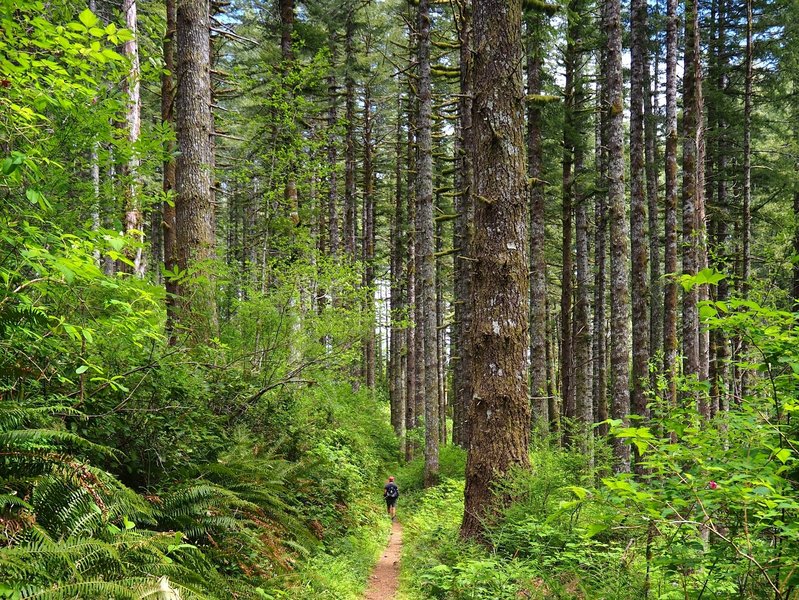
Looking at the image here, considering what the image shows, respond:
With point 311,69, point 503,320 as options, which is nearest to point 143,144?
point 503,320

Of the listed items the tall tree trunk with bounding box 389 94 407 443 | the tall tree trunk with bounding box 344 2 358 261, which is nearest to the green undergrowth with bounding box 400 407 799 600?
the tall tree trunk with bounding box 389 94 407 443

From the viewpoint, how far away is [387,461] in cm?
1955

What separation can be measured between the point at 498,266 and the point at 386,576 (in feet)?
19.9

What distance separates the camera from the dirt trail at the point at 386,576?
7.47m

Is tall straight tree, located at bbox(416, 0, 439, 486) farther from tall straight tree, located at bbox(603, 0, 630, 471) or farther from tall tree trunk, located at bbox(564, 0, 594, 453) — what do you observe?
tall straight tree, located at bbox(603, 0, 630, 471)

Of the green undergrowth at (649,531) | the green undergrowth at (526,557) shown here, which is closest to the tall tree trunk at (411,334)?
the green undergrowth at (649,531)

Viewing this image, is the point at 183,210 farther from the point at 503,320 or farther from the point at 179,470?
the point at 503,320

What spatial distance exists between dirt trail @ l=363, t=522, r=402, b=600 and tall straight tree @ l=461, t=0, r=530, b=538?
2589 mm

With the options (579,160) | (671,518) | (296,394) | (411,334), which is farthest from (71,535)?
(579,160)

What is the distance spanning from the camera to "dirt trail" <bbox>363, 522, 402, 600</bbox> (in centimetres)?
747

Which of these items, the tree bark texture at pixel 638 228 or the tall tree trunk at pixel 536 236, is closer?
the tree bark texture at pixel 638 228

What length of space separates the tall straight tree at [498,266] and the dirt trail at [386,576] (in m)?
2.59

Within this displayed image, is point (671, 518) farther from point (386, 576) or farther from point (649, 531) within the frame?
point (386, 576)

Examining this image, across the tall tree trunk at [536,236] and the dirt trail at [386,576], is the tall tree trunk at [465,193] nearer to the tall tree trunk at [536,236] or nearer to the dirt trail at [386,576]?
the tall tree trunk at [536,236]
